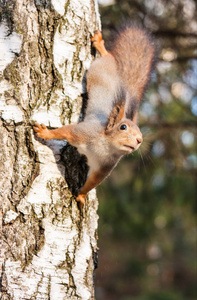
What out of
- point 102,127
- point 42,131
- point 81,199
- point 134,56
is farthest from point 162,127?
point 42,131

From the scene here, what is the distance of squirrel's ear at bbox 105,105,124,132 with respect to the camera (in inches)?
77.9

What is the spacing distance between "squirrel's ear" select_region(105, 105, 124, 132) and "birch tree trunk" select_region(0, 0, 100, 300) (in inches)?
8.7

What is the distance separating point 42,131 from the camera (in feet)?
5.58

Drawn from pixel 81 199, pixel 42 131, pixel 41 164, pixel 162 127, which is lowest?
pixel 81 199

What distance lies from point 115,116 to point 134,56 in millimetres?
754

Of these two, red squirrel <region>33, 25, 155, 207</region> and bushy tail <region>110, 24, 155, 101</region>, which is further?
bushy tail <region>110, 24, 155, 101</region>

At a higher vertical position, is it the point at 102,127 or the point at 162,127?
the point at 162,127

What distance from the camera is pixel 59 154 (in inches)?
72.0

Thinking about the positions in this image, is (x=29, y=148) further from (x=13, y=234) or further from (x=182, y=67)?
(x=182, y=67)

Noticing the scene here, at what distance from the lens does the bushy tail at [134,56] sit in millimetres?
2490

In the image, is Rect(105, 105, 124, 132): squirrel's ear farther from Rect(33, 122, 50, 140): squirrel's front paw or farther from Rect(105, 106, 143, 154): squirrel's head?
Rect(33, 122, 50, 140): squirrel's front paw

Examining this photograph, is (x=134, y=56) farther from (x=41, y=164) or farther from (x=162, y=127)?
(x=162, y=127)

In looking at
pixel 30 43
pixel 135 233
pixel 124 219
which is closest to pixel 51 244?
pixel 30 43

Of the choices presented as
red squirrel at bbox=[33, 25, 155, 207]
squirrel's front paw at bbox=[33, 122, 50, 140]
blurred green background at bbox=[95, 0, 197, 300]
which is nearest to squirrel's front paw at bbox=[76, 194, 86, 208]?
red squirrel at bbox=[33, 25, 155, 207]
